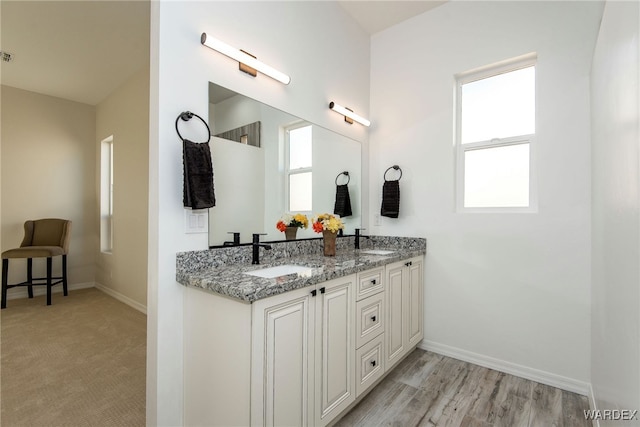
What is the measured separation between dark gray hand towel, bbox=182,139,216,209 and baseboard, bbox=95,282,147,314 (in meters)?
2.78

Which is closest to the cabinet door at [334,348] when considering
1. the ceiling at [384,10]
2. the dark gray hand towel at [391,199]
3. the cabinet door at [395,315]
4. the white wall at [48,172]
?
the cabinet door at [395,315]

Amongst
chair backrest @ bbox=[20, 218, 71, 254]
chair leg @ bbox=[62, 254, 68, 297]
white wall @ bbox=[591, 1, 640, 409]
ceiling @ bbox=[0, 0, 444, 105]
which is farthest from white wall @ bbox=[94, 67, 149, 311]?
white wall @ bbox=[591, 1, 640, 409]

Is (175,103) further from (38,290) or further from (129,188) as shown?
(38,290)

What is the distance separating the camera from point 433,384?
2090 millimetres

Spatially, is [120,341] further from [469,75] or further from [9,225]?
[469,75]

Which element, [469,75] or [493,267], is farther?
[469,75]

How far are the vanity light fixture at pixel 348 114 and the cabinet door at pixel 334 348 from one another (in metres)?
1.51

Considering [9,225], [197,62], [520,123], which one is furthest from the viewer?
[9,225]

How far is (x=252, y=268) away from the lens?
1.68 m

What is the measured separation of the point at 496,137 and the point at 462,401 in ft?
6.43

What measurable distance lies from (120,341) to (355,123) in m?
3.00

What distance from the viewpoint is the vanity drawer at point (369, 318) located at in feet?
5.83

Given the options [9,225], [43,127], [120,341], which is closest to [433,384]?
[120,341]

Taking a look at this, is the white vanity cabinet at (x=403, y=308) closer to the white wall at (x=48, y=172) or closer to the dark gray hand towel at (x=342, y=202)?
the dark gray hand towel at (x=342, y=202)
